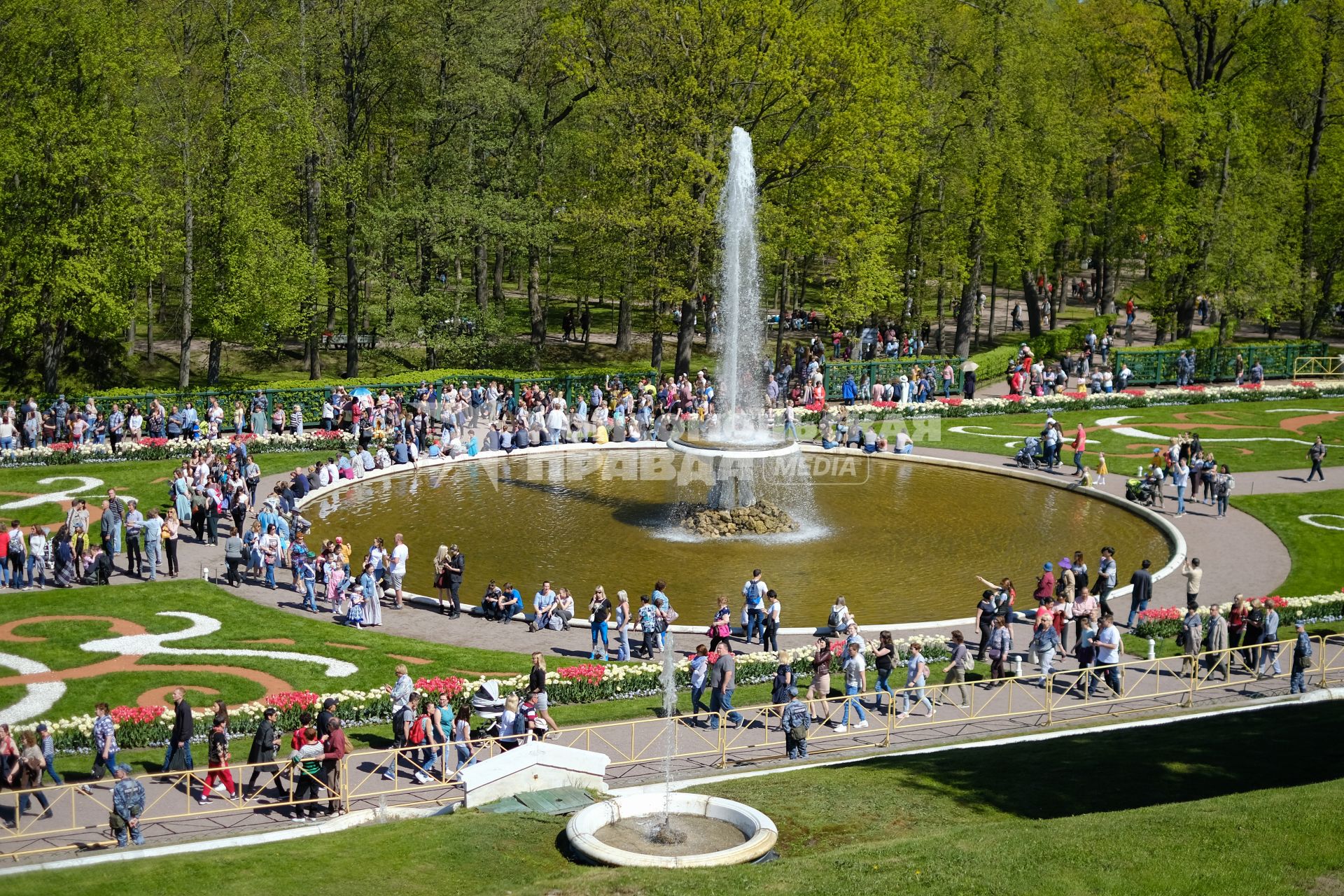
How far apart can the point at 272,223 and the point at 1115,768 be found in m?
44.5

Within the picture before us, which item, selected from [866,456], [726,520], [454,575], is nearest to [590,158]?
Result: [866,456]

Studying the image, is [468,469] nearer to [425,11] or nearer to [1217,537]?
[1217,537]

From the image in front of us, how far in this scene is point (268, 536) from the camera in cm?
3067

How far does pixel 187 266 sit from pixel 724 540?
30.1 meters

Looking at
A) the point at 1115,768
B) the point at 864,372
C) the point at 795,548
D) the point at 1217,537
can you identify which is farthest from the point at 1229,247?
the point at 1115,768

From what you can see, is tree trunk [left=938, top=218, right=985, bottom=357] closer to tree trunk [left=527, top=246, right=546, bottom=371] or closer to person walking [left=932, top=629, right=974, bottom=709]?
tree trunk [left=527, top=246, right=546, bottom=371]

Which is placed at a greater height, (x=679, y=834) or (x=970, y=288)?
(x=970, y=288)

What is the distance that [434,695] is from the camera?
23156 mm

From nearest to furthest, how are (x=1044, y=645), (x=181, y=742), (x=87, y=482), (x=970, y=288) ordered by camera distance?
(x=181, y=742) < (x=1044, y=645) < (x=87, y=482) < (x=970, y=288)

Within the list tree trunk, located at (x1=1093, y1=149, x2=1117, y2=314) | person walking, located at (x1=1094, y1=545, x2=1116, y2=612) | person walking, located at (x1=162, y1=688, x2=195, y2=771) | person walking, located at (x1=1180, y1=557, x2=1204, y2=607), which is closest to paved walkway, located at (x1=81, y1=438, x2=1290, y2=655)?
person walking, located at (x1=1094, y1=545, x2=1116, y2=612)

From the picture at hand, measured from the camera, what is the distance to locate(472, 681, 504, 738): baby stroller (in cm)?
2248

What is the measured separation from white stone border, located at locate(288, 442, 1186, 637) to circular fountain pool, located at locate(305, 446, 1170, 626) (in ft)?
0.92

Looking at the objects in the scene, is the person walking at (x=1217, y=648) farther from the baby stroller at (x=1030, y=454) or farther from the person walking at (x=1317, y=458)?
the person walking at (x=1317, y=458)

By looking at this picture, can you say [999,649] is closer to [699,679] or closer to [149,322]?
[699,679]
